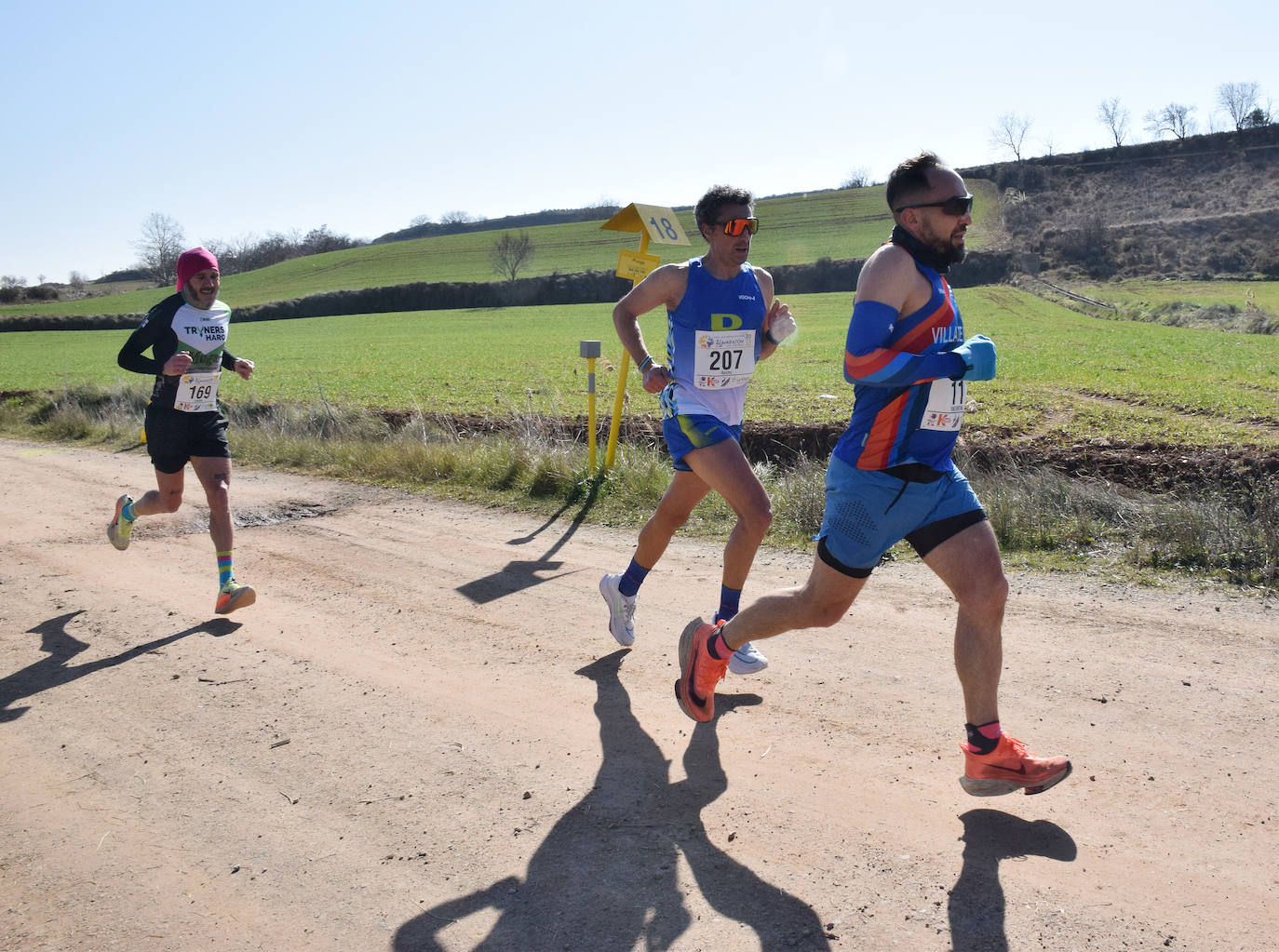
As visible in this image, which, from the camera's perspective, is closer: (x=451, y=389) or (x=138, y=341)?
(x=138, y=341)

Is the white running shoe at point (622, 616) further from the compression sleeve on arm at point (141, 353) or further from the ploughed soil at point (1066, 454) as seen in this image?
the ploughed soil at point (1066, 454)

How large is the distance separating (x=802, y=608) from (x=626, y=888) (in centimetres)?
118

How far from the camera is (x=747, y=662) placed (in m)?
4.46

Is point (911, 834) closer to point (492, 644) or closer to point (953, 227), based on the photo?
point (953, 227)

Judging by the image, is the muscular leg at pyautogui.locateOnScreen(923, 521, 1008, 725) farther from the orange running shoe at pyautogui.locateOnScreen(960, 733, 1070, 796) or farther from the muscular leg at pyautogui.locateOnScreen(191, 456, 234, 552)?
the muscular leg at pyautogui.locateOnScreen(191, 456, 234, 552)

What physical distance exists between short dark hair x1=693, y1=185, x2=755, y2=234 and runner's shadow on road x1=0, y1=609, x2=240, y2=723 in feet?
11.6

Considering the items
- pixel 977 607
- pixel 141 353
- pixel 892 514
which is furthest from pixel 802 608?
pixel 141 353

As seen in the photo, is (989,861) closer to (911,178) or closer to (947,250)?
(947,250)

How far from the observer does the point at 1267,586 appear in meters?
5.45

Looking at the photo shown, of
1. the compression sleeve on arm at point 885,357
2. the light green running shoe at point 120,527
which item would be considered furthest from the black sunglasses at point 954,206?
the light green running shoe at point 120,527

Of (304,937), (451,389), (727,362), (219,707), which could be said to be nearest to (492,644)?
(219,707)

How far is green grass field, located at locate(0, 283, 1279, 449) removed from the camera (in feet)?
48.1

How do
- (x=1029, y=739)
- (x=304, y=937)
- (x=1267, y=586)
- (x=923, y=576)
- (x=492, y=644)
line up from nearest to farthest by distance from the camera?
(x=304, y=937), (x=1029, y=739), (x=492, y=644), (x=1267, y=586), (x=923, y=576)

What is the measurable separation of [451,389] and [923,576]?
18.4 m
